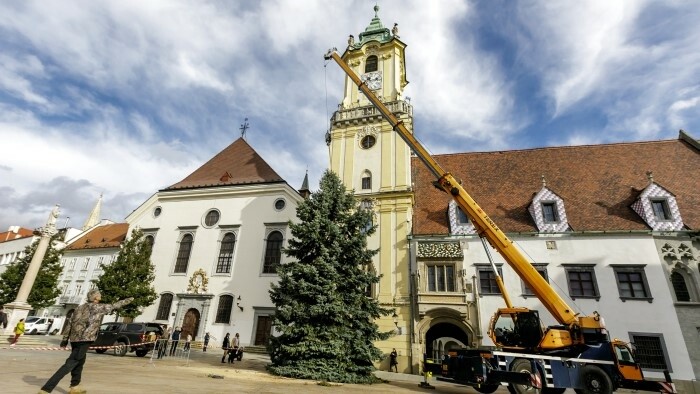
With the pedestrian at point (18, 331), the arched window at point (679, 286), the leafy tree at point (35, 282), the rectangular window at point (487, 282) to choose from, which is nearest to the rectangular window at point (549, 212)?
the rectangular window at point (487, 282)

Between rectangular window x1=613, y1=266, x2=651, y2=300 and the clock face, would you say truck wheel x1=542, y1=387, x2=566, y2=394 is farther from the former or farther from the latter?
the clock face

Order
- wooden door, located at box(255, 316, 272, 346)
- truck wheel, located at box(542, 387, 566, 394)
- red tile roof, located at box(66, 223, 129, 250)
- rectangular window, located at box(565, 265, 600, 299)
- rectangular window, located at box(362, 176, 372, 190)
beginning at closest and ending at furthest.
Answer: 1. truck wheel, located at box(542, 387, 566, 394)
2. rectangular window, located at box(565, 265, 600, 299)
3. wooden door, located at box(255, 316, 272, 346)
4. rectangular window, located at box(362, 176, 372, 190)
5. red tile roof, located at box(66, 223, 129, 250)

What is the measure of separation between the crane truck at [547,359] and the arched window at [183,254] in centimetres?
2052

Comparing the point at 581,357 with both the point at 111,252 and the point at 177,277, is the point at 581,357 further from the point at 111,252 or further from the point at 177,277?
the point at 111,252

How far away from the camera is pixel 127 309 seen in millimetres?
21453

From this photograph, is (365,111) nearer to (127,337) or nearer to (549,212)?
(549,212)

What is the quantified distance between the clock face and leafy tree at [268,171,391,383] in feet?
48.5

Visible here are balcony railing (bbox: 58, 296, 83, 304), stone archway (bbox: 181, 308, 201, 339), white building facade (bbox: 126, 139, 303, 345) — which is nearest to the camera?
white building facade (bbox: 126, 139, 303, 345)

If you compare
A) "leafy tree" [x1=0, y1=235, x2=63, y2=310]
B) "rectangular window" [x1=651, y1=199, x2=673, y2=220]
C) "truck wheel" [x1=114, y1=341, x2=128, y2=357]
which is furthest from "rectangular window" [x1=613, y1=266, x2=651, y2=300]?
"leafy tree" [x1=0, y1=235, x2=63, y2=310]

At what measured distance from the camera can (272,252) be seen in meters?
24.8

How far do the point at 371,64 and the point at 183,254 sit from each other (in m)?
21.6

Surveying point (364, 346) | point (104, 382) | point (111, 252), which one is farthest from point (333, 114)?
point (111, 252)

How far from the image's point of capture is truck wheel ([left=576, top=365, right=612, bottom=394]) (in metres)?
10.6

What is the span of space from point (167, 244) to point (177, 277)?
305 centimetres
